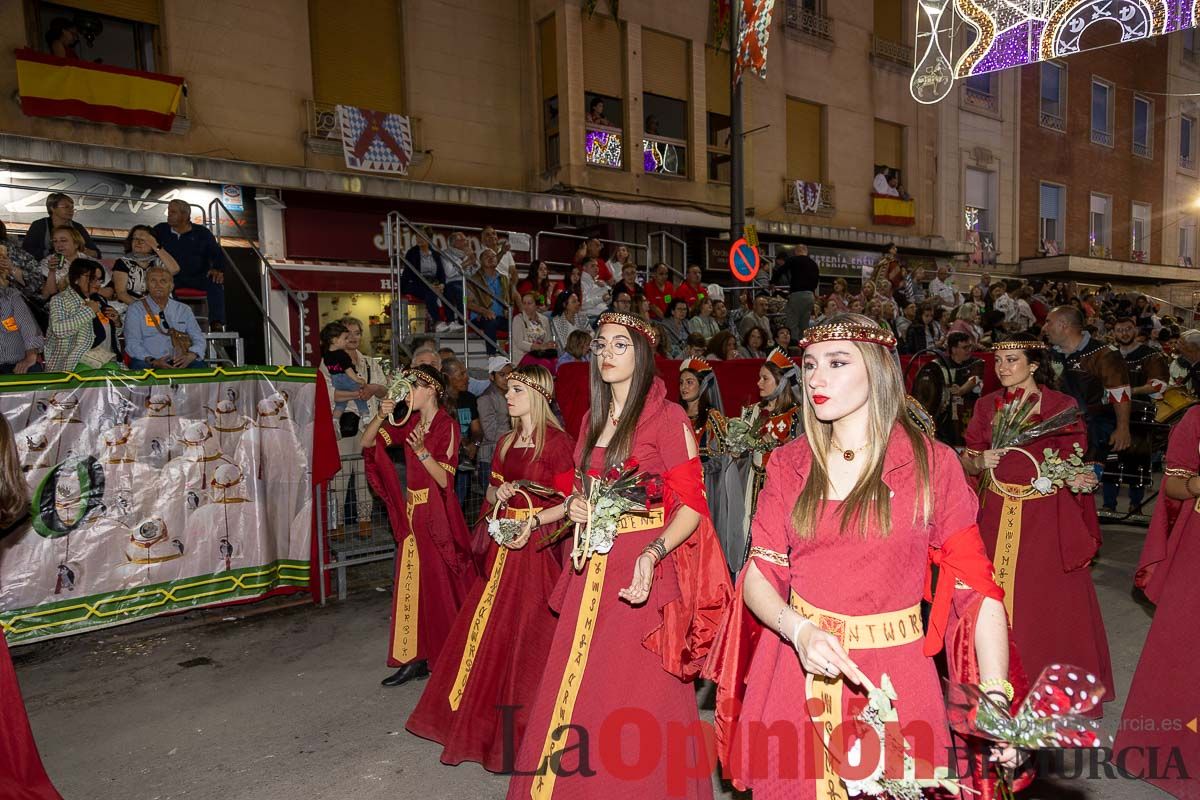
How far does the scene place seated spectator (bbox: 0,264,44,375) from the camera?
6.77 m

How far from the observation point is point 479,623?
4156 millimetres

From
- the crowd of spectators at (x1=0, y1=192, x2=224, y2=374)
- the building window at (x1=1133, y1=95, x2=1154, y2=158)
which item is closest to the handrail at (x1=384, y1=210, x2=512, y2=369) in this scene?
the crowd of spectators at (x1=0, y1=192, x2=224, y2=374)

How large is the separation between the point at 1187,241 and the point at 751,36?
94.3 ft

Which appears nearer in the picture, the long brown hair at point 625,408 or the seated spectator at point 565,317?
the long brown hair at point 625,408

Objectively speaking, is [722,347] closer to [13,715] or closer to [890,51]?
[13,715]

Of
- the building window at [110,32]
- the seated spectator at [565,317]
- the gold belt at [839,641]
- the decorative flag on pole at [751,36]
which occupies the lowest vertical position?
the gold belt at [839,641]

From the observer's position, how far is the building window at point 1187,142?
29577 mm

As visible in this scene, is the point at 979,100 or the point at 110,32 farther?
the point at 979,100

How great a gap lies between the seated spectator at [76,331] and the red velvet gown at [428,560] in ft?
11.7

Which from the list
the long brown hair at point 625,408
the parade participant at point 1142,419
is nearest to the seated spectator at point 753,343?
the parade participant at point 1142,419

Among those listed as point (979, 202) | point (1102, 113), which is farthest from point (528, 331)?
point (1102, 113)

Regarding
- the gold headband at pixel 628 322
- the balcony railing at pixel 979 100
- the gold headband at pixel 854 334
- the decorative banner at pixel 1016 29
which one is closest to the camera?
the gold headband at pixel 854 334

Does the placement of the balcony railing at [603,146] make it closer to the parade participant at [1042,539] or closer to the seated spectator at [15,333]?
the seated spectator at [15,333]

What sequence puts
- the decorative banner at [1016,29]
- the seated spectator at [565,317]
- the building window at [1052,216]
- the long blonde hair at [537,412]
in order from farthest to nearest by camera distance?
the building window at [1052,216] → the seated spectator at [565,317] → the decorative banner at [1016,29] → the long blonde hair at [537,412]
